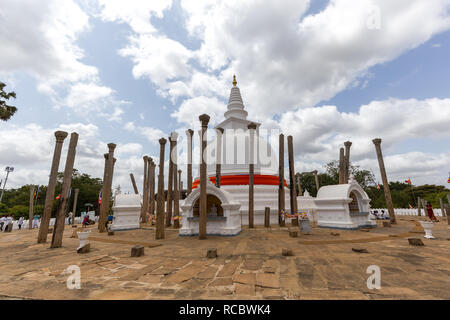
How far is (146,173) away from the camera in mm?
18859

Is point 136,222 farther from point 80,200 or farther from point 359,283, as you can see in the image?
point 80,200

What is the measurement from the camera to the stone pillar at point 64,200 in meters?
8.80

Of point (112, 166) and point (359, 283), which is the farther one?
point (112, 166)

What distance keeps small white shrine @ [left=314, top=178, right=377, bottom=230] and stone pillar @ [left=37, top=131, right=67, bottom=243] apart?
16725 millimetres

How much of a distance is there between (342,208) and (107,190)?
16957mm

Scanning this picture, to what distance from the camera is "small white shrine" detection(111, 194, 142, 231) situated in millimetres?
15047

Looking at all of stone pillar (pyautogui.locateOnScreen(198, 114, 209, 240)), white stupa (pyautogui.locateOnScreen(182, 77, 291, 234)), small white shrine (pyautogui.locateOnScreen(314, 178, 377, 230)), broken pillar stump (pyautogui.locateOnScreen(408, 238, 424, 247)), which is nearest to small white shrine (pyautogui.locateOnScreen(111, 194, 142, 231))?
white stupa (pyautogui.locateOnScreen(182, 77, 291, 234))

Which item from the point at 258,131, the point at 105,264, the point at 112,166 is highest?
the point at 258,131

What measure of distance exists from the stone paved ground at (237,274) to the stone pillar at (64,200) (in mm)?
1456

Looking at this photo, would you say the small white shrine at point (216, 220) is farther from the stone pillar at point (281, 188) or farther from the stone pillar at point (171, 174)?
the stone pillar at point (281, 188)

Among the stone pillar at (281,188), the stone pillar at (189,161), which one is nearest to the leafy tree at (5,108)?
the stone pillar at (189,161)

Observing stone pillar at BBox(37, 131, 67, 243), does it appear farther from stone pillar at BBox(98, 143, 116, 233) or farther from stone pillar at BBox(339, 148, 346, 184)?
stone pillar at BBox(339, 148, 346, 184)
